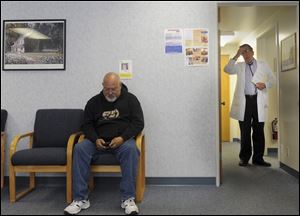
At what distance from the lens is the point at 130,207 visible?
93.7 inches

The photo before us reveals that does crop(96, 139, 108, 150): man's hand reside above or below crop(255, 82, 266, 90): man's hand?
below

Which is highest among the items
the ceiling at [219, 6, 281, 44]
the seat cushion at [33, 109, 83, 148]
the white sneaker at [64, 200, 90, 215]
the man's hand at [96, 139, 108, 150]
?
the ceiling at [219, 6, 281, 44]

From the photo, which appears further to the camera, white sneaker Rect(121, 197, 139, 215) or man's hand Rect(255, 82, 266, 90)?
man's hand Rect(255, 82, 266, 90)

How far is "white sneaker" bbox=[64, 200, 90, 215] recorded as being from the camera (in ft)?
7.78

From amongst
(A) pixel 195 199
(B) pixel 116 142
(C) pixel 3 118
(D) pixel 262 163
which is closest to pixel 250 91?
(D) pixel 262 163

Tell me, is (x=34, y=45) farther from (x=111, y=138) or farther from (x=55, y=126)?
(x=111, y=138)

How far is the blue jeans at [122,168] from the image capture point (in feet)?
8.20

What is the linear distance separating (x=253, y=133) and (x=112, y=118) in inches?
87.3

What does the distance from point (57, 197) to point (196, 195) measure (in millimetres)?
1269

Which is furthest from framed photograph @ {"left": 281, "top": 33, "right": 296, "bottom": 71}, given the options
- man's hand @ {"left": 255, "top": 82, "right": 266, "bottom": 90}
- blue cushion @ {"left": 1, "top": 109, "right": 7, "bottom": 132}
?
blue cushion @ {"left": 1, "top": 109, "right": 7, "bottom": 132}

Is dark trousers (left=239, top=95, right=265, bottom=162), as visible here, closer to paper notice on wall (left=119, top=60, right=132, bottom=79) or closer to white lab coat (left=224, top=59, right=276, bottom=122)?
white lab coat (left=224, top=59, right=276, bottom=122)

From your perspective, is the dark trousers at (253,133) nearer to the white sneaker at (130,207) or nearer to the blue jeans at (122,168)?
the blue jeans at (122,168)

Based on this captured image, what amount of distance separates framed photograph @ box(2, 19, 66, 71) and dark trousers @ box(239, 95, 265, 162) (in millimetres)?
2330

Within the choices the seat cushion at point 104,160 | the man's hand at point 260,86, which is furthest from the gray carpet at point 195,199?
the man's hand at point 260,86
